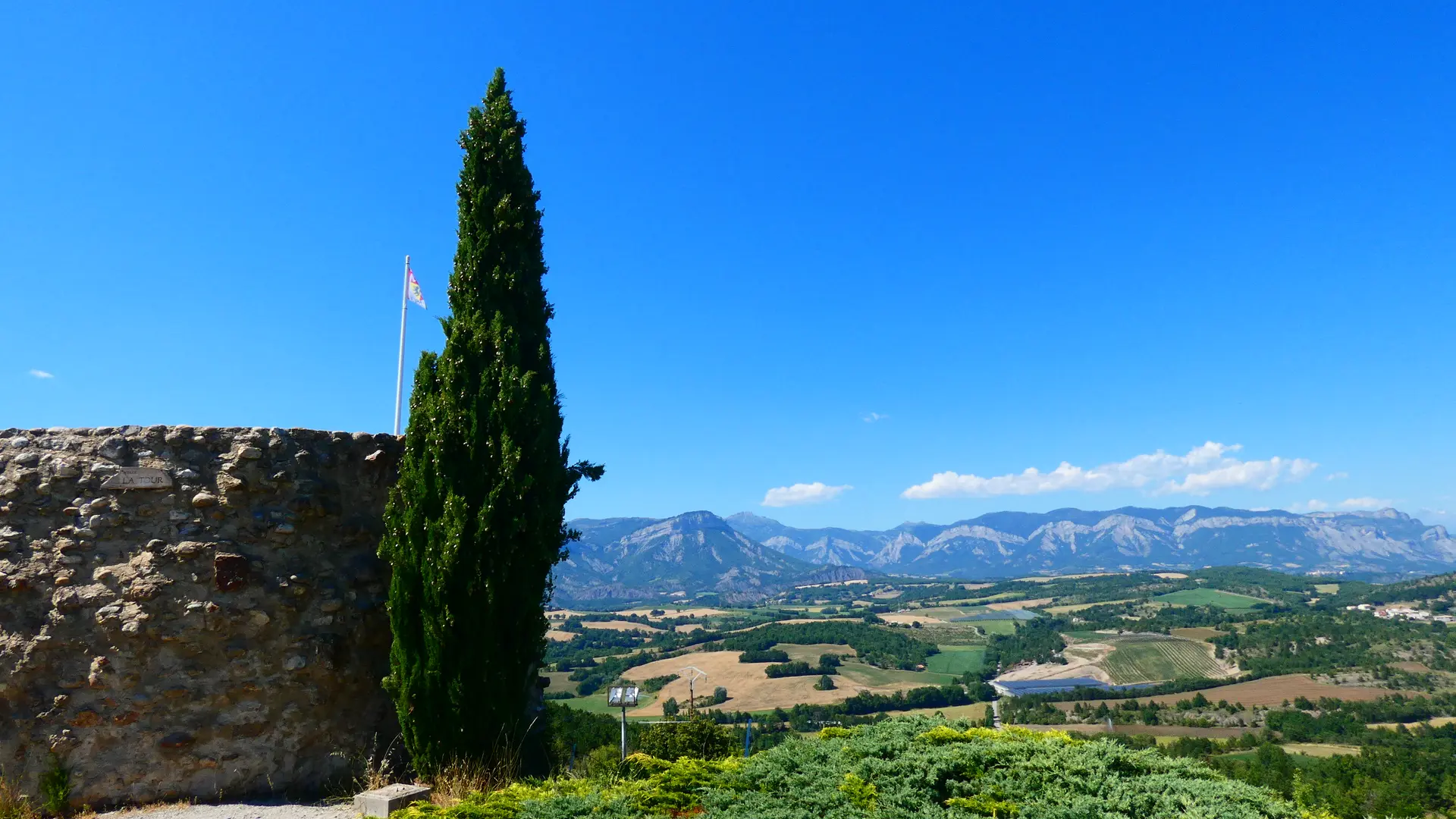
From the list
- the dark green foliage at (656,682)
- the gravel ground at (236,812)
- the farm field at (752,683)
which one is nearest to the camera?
A: the gravel ground at (236,812)

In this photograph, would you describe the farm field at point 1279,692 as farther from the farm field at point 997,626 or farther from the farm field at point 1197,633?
the farm field at point 997,626

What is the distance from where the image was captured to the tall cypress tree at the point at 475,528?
730 centimetres

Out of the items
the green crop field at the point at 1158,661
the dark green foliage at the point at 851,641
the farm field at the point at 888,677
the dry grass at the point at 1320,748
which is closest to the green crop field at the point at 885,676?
the farm field at the point at 888,677

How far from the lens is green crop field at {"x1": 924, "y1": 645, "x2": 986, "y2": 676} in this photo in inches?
4232

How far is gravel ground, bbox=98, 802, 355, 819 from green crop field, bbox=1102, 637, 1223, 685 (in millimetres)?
113813

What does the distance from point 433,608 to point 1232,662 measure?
426 feet

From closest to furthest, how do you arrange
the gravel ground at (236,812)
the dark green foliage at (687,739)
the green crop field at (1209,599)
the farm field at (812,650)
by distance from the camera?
the gravel ground at (236,812) → the dark green foliage at (687,739) → the farm field at (812,650) → the green crop field at (1209,599)

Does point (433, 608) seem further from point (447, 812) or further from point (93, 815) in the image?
point (93, 815)

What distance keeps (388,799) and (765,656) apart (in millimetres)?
109466

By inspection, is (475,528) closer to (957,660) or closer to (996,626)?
(957,660)

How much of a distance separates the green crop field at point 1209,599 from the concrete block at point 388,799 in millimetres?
194544

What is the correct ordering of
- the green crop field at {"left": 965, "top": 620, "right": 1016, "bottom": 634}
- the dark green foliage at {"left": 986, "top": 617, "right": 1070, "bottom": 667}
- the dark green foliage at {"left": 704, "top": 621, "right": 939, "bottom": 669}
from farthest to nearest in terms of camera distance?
the green crop field at {"left": 965, "top": 620, "right": 1016, "bottom": 634}, the dark green foliage at {"left": 986, "top": 617, "right": 1070, "bottom": 667}, the dark green foliage at {"left": 704, "top": 621, "right": 939, "bottom": 669}

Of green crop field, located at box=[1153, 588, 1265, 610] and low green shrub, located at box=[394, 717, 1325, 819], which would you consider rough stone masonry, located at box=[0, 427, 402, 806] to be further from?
green crop field, located at box=[1153, 588, 1265, 610]

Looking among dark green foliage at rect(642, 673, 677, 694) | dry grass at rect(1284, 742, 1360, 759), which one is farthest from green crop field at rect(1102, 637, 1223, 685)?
dark green foliage at rect(642, 673, 677, 694)
